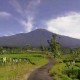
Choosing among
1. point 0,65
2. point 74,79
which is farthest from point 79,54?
point 74,79

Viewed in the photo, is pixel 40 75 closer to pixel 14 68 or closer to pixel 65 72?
pixel 65 72

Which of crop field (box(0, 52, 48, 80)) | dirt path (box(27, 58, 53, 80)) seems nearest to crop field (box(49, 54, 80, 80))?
dirt path (box(27, 58, 53, 80))

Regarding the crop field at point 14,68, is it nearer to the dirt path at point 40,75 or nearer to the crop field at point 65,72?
the dirt path at point 40,75

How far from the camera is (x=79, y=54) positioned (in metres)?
124

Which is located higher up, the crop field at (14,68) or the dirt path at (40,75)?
the crop field at (14,68)

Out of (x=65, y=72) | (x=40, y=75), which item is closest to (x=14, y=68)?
(x=40, y=75)

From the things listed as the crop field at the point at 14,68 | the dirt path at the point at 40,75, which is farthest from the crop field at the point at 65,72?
the crop field at the point at 14,68

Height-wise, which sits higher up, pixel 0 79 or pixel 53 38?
pixel 53 38

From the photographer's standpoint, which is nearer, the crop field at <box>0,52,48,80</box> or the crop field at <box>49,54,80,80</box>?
the crop field at <box>0,52,48,80</box>

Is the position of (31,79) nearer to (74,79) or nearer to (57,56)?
(74,79)

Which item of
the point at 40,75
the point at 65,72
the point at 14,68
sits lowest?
the point at 40,75

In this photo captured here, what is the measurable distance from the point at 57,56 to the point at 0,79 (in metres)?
76.3

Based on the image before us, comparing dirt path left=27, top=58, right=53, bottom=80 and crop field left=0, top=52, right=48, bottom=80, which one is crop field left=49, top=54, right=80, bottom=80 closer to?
dirt path left=27, top=58, right=53, bottom=80

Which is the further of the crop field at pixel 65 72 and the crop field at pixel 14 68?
the crop field at pixel 65 72
